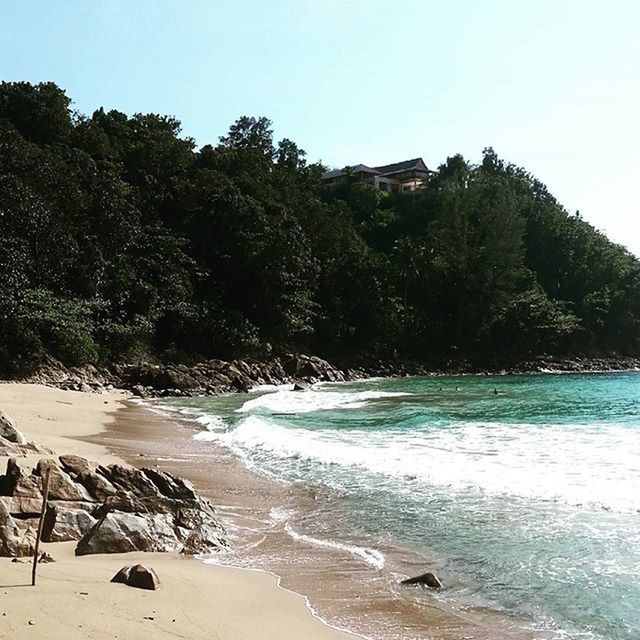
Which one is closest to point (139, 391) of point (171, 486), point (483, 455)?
point (483, 455)

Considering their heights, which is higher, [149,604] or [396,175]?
[396,175]

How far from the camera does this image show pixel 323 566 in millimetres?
6664

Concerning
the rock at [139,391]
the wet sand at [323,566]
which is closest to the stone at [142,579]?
the wet sand at [323,566]

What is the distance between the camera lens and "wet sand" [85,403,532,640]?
5199 millimetres

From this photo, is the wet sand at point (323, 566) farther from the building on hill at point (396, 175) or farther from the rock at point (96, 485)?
the building on hill at point (396, 175)

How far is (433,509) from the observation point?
880 centimetres

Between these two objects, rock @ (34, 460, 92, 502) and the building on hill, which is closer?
rock @ (34, 460, 92, 502)

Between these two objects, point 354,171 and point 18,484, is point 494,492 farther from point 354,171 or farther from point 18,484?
point 354,171

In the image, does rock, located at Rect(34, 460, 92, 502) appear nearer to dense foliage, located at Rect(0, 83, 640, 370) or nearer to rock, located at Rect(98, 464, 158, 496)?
rock, located at Rect(98, 464, 158, 496)

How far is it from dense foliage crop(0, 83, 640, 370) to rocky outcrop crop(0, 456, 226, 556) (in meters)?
22.9

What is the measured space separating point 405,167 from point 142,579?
9218 cm

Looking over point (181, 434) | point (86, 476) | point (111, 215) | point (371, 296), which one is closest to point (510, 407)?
point (181, 434)

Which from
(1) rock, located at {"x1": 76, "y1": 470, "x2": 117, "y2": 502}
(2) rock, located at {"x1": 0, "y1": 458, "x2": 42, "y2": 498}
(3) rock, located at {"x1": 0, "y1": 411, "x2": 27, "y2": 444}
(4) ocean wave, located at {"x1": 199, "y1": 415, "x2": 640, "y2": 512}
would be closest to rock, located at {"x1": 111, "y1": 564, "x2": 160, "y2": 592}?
(2) rock, located at {"x1": 0, "y1": 458, "x2": 42, "y2": 498}

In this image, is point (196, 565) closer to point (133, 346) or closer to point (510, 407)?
point (510, 407)
